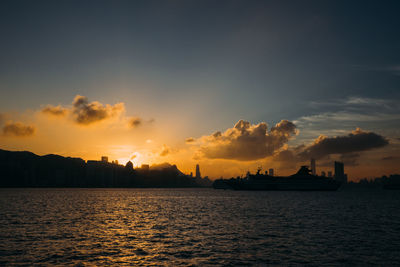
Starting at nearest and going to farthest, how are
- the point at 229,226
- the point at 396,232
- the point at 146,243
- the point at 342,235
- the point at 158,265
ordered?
the point at 158,265 → the point at 146,243 → the point at 342,235 → the point at 396,232 → the point at 229,226

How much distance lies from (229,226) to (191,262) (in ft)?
87.7

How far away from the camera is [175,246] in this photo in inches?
1465

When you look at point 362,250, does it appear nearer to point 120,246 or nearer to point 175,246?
point 175,246

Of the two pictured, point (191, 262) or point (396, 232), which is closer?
point (191, 262)

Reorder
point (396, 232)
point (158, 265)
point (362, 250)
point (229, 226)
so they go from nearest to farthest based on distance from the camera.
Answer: point (158, 265)
point (362, 250)
point (396, 232)
point (229, 226)

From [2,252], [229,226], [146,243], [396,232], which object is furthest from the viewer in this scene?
[229,226]

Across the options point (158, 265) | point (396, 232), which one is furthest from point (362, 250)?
point (158, 265)

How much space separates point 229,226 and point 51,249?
29506mm

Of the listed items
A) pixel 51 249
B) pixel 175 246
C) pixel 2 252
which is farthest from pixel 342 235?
pixel 2 252

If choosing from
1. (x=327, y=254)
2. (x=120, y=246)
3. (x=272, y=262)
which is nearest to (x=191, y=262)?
(x=272, y=262)

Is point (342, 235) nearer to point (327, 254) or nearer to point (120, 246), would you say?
point (327, 254)

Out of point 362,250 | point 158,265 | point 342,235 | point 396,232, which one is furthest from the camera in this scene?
point 396,232

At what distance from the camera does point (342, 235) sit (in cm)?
4631

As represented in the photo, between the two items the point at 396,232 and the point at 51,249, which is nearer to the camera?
the point at 51,249
